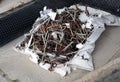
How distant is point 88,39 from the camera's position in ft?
7.70

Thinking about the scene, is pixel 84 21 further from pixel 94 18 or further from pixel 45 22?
pixel 45 22

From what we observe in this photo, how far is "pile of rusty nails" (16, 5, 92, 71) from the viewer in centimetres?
227

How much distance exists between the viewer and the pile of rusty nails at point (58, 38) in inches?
89.2

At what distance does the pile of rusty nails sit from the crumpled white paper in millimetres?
42

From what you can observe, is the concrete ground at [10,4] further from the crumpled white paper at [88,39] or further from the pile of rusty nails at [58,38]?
the pile of rusty nails at [58,38]

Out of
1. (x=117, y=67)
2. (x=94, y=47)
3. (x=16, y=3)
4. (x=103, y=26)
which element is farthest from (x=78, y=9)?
(x=117, y=67)

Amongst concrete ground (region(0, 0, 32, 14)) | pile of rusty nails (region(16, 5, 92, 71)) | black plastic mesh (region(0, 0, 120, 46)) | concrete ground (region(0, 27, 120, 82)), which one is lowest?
concrete ground (region(0, 27, 120, 82))

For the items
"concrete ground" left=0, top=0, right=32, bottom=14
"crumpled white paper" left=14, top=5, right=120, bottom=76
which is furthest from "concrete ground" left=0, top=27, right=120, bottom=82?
"concrete ground" left=0, top=0, right=32, bottom=14

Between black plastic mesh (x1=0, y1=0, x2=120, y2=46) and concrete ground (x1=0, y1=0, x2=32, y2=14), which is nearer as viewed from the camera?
black plastic mesh (x1=0, y1=0, x2=120, y2=46)

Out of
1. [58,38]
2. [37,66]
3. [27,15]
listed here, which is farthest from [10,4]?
[37,66]

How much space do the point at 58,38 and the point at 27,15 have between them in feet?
1.72

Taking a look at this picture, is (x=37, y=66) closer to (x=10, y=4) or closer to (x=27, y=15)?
(x=27, y=15)

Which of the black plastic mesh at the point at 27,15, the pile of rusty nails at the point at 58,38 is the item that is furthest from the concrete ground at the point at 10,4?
the pile of rusty nails at the point at 58,38

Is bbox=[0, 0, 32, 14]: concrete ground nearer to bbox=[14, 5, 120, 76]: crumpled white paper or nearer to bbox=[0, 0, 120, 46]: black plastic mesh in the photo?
bbox=[0, 0, 120, 46]: black plastic mesh
